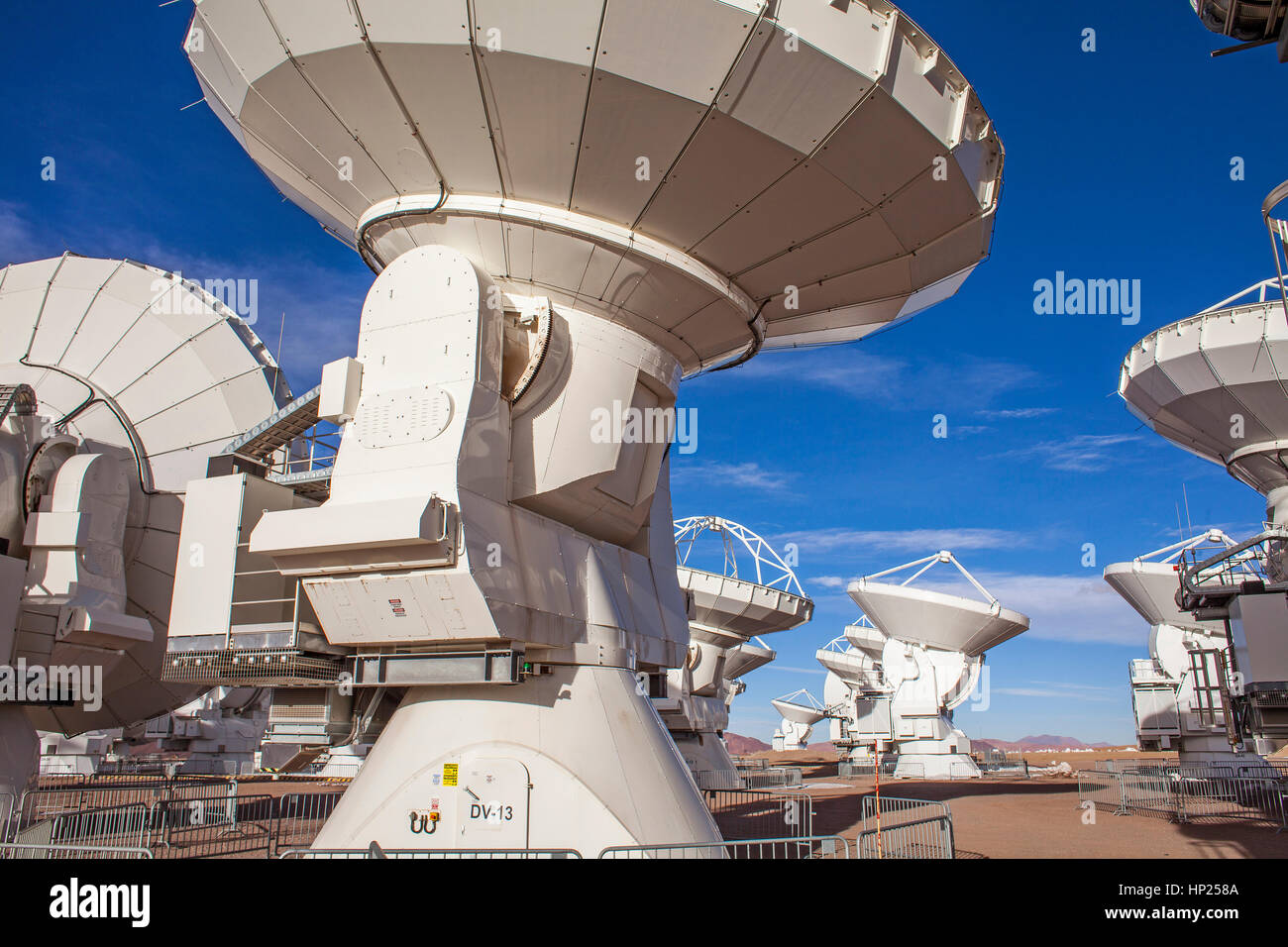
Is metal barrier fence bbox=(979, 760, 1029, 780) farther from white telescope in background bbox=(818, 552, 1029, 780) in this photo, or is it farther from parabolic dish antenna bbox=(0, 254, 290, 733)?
parabolic dish antenna bbox=(0, 254, 290, 733)

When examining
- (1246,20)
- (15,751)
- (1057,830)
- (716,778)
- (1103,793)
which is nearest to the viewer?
(1246,20)

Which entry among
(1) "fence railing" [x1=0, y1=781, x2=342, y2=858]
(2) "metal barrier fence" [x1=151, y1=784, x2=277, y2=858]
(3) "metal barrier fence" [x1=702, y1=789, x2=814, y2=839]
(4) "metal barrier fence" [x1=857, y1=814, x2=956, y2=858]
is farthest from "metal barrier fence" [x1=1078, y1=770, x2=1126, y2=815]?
(2) "metal barrier fence" [x1=151, y1=784, x2=277, y2=858]

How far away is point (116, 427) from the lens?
730 inches

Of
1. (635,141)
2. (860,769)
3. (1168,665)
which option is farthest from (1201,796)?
(635,141)

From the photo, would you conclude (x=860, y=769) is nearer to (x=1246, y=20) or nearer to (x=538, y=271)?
(x=538, y=271)

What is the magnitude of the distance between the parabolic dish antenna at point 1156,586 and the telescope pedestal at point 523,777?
95.3ft

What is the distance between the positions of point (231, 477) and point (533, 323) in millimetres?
4360

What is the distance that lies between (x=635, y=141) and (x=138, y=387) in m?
13.6

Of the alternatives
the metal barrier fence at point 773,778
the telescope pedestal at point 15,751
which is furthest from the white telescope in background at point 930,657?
the telescope pedestal at point 15,751

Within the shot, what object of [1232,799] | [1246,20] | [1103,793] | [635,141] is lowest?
[1103,793]

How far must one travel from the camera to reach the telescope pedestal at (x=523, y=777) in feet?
32.1

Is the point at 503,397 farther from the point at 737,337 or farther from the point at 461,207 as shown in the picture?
the point at 737,337

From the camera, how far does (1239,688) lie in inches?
747

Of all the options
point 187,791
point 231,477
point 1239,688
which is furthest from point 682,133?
point 187,791
